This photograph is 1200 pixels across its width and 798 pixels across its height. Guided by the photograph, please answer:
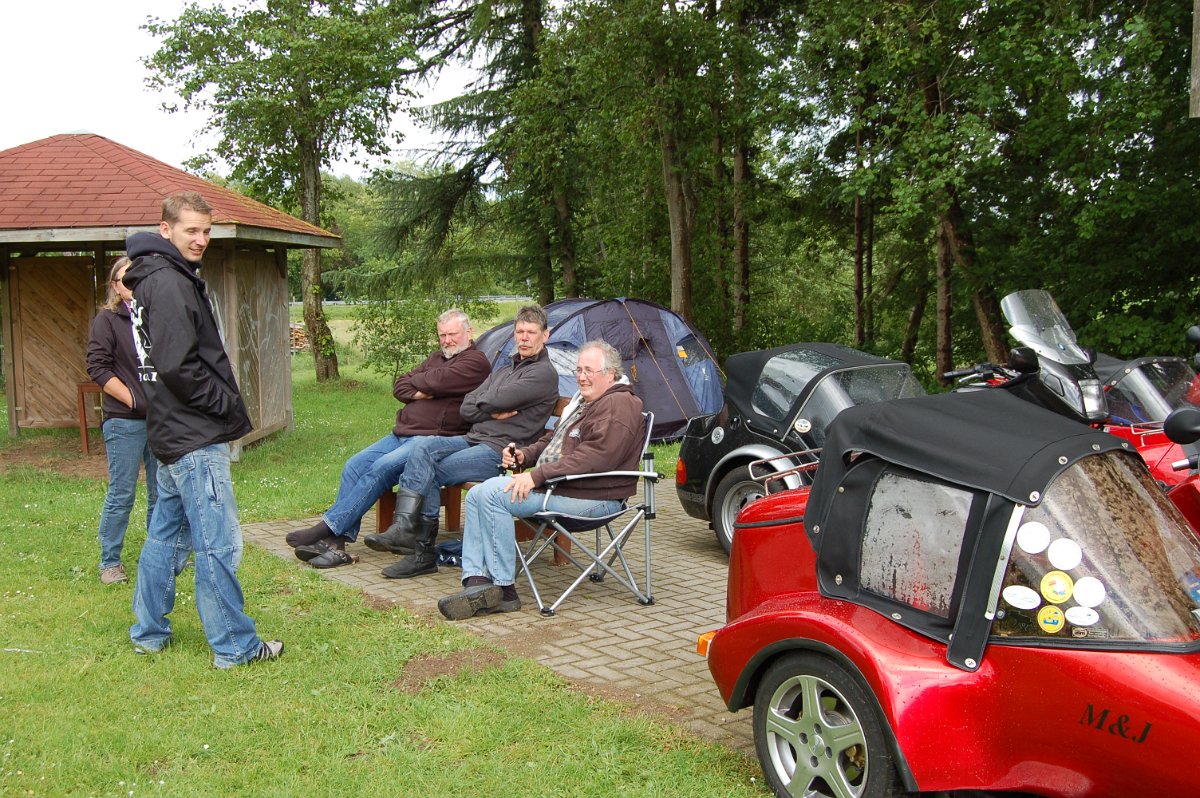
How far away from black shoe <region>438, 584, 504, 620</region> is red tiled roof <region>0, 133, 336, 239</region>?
20.0 ft

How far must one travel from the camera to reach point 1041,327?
5.61m

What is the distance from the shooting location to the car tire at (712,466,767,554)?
7.05m

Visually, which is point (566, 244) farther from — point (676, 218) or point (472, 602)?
point (472, 602)

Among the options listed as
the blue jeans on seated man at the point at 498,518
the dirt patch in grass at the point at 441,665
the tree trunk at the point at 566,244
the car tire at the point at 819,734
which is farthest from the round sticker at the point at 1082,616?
the tree trunk at the point at 566,244

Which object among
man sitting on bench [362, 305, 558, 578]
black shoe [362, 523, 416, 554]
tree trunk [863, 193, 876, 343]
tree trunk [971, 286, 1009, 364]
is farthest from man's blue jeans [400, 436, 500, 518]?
tree trunk [863, 193, 876, 343]

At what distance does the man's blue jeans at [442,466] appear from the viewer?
661cm

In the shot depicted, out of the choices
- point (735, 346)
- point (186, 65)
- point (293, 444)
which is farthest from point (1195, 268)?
point (186, 65)

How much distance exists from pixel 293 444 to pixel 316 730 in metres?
9.08

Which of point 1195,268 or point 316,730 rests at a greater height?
point 1195,268

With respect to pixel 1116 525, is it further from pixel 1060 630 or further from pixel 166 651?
pixel 166 651

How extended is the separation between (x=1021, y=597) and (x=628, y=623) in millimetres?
3090

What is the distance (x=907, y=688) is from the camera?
2.99m

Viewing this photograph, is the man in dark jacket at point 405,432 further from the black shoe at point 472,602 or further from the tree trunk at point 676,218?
the tree trunk at point 676,218

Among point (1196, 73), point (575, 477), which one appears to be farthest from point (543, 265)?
point (575, 477)
